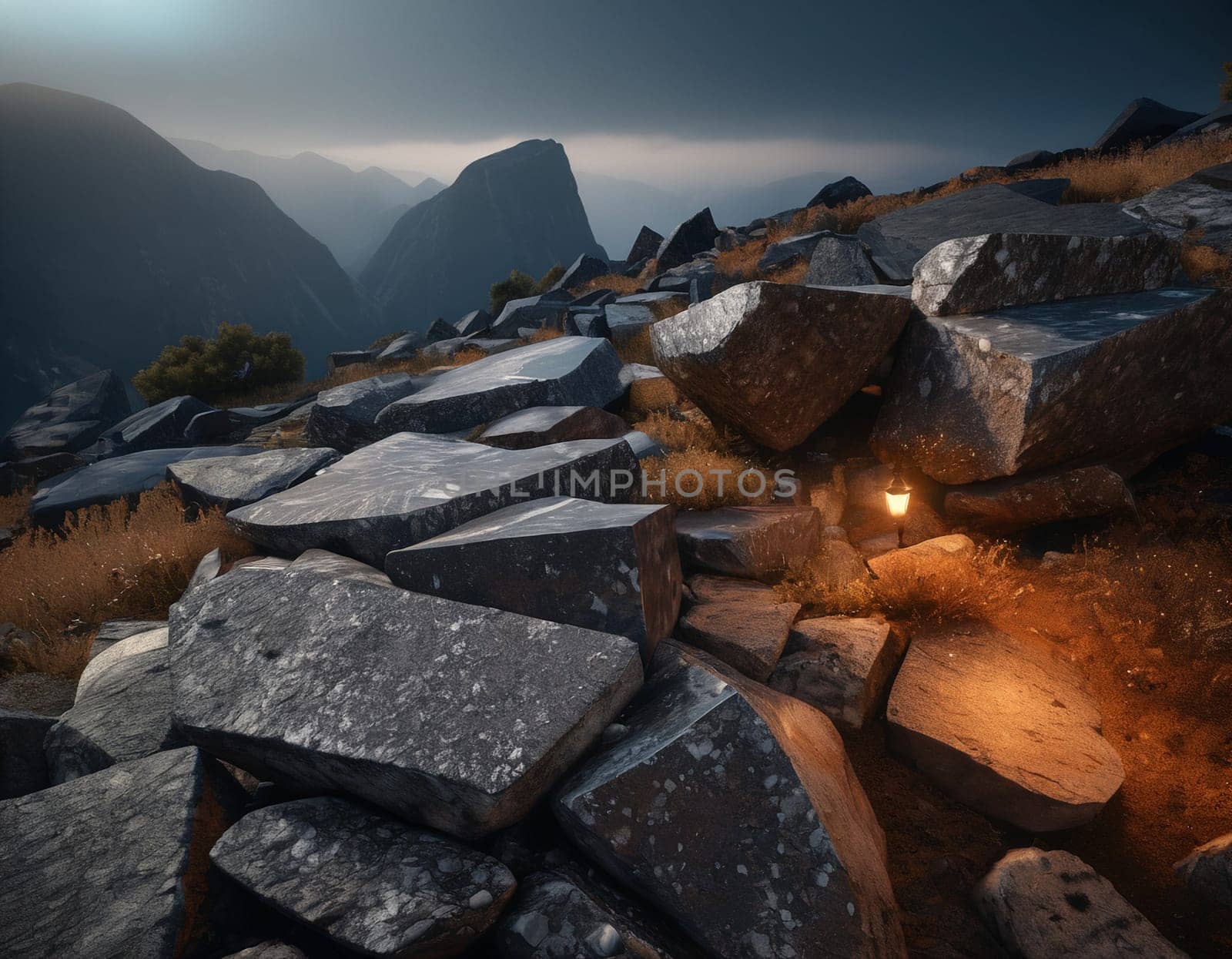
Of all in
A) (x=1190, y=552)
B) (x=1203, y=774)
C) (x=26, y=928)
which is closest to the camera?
(x=26, y=928)

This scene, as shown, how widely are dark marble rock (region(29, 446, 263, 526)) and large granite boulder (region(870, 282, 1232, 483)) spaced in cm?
878

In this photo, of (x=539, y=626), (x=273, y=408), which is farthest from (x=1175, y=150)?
(x=273, y=408)

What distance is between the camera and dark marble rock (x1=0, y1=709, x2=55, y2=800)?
304cm

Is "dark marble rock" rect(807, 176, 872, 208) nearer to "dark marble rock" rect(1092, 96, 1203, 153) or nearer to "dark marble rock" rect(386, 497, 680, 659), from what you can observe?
"dark marble rock" rect(1092, 96, 1203, 153)

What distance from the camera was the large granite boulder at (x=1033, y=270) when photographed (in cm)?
518

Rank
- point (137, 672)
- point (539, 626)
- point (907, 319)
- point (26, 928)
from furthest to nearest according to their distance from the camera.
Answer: point (907, 319), point (137, 672), point (539, 626), point (26, 928)

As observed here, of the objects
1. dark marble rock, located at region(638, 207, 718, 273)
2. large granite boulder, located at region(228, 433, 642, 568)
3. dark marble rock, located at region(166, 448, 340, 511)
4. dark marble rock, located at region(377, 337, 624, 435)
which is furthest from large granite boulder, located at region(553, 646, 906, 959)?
dark marble rock, located at region(638, 207, 718, 273)

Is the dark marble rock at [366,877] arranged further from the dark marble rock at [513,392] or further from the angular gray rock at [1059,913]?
the dark marble rock at [513,392]

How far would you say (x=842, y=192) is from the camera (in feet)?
74.6

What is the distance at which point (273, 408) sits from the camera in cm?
1374

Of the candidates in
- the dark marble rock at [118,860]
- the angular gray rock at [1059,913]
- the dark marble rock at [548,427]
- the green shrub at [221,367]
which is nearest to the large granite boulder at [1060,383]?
the angular gray rock at [1059,913]

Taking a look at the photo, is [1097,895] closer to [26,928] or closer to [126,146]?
[26,928]

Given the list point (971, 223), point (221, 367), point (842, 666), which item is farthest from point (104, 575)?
point (221, 367)

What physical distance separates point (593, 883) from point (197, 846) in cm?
168
